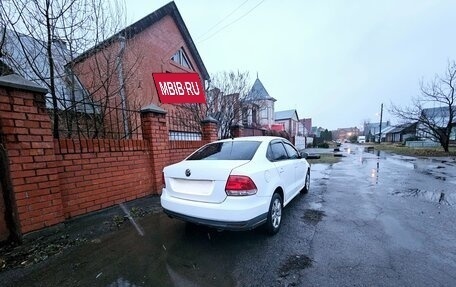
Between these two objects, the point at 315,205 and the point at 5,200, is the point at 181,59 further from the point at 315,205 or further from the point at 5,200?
the point at 5,200

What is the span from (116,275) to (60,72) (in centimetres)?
556

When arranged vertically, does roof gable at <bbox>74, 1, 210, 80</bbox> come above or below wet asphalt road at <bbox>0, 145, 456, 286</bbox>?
above

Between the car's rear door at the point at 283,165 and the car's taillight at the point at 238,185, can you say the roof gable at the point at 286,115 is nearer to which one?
the car's rear door at the point at 283,165

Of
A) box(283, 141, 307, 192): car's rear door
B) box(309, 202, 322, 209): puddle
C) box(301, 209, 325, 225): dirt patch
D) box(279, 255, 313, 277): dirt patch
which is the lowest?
box(309, 202, 322, 209): puddle

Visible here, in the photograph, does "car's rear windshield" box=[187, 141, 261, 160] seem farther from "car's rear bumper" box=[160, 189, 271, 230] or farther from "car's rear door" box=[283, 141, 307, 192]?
"car's rear door" box=[283, 141, 307, 192]

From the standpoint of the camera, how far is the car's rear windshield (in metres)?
3.53

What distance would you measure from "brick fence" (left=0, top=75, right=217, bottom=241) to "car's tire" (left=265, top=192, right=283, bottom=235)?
322cm

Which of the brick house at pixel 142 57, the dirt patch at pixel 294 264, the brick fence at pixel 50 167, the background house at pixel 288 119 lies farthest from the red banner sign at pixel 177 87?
the background house at pixel 288 119

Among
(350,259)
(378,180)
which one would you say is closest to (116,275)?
(350,259)

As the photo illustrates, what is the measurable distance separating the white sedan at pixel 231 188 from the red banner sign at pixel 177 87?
386 centimetres

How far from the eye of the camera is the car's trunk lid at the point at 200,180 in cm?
296

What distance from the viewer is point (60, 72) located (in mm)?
5770

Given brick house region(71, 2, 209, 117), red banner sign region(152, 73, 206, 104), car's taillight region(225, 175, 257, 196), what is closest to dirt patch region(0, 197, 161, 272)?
car's taillight region(225, 175, 257, 196)

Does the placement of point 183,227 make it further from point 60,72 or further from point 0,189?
point 60,72
